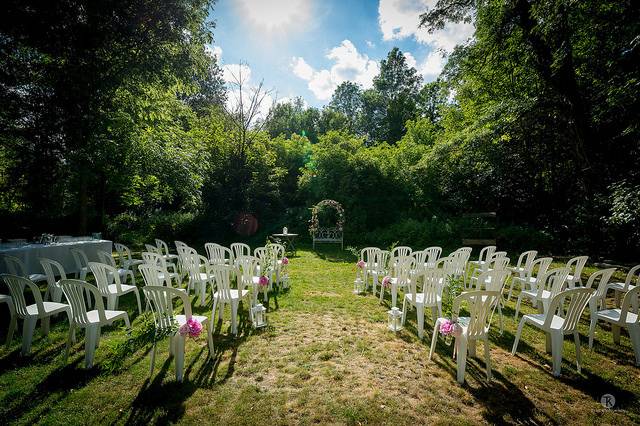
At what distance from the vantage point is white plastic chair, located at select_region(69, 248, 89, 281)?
21.1 feet

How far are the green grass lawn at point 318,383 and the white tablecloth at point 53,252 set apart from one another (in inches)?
103

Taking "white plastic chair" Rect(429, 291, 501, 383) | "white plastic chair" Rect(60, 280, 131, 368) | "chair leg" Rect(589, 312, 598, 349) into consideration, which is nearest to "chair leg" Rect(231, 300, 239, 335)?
"white plastic chair" Rect(60, 280, 131, 368)

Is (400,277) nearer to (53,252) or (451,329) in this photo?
(451,329)

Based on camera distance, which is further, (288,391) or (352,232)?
(352,232)

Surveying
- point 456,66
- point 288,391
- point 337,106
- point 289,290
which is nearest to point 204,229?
point 289,290

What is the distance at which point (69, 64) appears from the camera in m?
7.77

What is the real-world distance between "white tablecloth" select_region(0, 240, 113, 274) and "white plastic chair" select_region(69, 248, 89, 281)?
16 centimetres

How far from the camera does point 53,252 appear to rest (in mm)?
6781

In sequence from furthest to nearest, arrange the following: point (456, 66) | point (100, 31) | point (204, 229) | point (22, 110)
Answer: point (204, 229) → point (456, 66) → point (22, 110) → point (100, 31)

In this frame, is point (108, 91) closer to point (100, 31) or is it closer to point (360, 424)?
point (100, 31)

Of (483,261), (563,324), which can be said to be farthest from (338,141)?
(563,324)

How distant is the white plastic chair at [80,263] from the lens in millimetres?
6434

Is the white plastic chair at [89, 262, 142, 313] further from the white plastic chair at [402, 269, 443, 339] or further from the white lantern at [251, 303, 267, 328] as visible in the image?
the white plastic chair at [402, 269, 443, 339]

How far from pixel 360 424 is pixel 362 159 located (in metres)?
14.8
